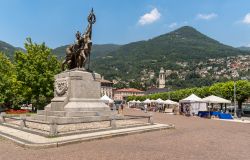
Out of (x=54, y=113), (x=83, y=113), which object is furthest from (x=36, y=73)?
(x=83, y=113)

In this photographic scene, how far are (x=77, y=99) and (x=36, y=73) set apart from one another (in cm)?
2104

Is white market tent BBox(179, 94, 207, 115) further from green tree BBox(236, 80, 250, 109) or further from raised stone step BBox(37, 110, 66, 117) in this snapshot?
raised stone step BBox(37, 110, 66, 117)

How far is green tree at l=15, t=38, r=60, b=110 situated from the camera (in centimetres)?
3697

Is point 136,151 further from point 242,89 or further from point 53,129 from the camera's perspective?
point 242,89

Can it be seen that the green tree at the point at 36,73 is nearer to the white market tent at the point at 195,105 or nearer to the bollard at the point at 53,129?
the white market tent at the point at 195,105

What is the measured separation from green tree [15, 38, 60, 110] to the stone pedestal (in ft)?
60.2

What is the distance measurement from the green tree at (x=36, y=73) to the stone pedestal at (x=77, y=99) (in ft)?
60.2

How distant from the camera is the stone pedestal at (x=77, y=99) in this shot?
1714 cm

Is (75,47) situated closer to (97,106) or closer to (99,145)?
(97,106)

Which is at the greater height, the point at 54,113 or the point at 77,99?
the point at 77,99

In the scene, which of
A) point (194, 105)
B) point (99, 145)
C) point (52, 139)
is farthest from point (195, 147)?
point (194, 105)

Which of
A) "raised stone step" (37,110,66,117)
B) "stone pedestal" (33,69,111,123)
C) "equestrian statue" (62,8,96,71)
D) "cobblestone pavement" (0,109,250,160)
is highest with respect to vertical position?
"equestrian statue" (62,8,96,71)

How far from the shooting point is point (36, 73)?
37.0m

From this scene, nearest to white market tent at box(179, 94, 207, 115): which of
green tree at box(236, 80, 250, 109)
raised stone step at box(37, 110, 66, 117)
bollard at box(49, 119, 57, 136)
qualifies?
green tree at box(236, 80, 250, 109)
